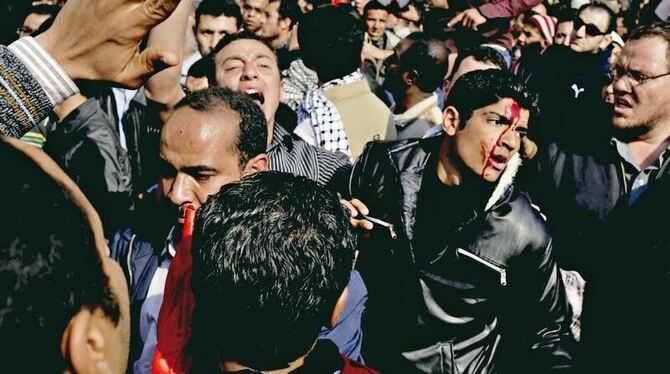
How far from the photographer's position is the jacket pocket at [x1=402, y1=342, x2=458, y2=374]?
2.78 m

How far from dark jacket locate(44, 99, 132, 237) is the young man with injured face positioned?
1.38 meters

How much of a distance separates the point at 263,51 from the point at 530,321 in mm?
1863

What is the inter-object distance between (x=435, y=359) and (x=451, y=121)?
109cm

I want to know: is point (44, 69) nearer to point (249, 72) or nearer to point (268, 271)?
point (268, 271)

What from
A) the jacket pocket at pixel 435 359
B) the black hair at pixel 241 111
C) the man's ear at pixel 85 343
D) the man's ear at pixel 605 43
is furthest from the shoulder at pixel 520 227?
the man's ear at pixel 605 43

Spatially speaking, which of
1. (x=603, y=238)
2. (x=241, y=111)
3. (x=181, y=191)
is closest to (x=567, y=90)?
(x=603, y=238)

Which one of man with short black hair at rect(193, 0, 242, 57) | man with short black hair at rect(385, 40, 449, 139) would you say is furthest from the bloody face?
man with short black hair at rect(193, 0, 242, 57)

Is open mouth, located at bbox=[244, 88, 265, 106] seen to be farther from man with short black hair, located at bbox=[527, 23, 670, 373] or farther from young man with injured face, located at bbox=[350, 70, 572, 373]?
man with short black hair, located at bbox=[527, 23, 670, 373]

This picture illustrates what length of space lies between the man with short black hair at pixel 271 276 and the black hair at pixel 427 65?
3117 millimetres

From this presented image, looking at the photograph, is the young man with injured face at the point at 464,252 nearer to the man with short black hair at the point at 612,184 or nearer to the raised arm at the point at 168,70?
the man with short black hair at the point at 612,184

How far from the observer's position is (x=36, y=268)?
2.91 ft

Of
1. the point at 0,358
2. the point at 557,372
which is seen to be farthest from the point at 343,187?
the point at 0,358

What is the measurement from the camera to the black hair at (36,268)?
88cm

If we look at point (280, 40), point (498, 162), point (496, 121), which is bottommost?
point (280, 40)
